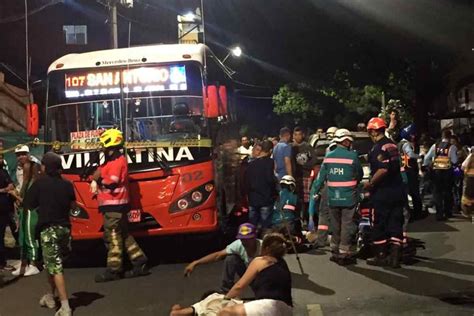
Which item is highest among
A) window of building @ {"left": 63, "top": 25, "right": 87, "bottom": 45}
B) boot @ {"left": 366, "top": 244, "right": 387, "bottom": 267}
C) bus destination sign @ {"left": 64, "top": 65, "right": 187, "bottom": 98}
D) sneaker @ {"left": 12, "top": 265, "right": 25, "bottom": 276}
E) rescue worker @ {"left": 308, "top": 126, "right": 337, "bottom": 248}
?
window of building @ {"left": 63, "top": 25, "right": 87, "bottom": 45}

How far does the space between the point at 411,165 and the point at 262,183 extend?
4.01m

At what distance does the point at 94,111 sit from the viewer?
9281mm

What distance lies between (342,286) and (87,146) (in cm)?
410

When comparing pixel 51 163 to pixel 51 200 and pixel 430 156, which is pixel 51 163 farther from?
pixel 430 156

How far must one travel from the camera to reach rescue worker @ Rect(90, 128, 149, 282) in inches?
326

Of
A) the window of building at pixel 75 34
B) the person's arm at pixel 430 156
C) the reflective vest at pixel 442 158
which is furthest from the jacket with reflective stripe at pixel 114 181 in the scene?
the window of building at pixel 75 34

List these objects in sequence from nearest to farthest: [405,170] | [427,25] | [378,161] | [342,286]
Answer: [342,286], [378,161], [405,170], [427,25]

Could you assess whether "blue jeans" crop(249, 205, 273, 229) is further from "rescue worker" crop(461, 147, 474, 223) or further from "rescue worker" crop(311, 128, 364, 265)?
"rescue worker" crop(461, 147, 474, 223)

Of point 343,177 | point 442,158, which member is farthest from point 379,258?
point 442,158

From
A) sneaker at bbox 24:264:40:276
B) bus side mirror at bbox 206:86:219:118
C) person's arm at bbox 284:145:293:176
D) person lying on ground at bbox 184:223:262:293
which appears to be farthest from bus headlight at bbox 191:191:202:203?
person lying on ground at bbox 184:223:262:293

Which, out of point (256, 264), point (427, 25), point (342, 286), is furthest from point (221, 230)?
point (427, 25)

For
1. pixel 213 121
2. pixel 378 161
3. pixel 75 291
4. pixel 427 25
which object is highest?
pixel 427 25

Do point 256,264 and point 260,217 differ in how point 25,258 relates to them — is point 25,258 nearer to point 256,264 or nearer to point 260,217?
point 260,217

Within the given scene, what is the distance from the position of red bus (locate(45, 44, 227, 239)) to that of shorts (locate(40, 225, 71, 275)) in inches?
81.4
